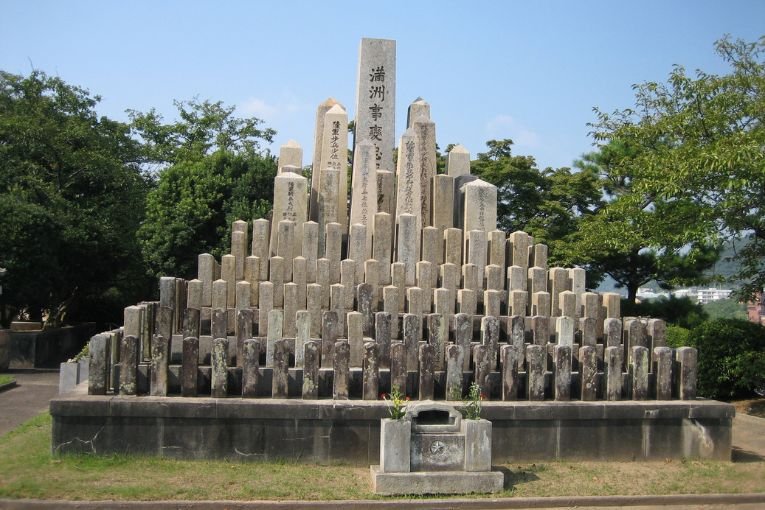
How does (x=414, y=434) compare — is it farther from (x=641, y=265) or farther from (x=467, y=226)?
(x=641, y=265)

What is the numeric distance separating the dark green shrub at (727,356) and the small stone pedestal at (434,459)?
30.3 feet

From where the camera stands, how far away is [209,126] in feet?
127

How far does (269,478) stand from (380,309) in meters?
3.51

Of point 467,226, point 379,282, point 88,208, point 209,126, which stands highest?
point 209,126

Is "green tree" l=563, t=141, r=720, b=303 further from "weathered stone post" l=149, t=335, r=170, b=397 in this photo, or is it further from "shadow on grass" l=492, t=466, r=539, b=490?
"weathered stone post" l=149, t=335, r=170, b=397

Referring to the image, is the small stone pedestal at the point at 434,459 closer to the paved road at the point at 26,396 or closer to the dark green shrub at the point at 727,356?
the paved road at the point at 26,396

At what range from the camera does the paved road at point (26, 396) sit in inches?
533

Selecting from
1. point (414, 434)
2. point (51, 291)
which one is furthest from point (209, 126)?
point (414, 434)

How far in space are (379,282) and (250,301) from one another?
6.54 feet

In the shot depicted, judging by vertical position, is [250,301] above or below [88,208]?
below

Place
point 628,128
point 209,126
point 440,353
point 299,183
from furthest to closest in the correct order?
1. point 209,126
2. point 628,128
3. point 299,183
4. point 440,353

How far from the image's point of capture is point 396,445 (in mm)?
8781

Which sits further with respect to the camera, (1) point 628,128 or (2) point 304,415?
(1) point 628,128

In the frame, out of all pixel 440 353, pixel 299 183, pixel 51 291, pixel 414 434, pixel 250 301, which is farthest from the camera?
pixel 51 291
